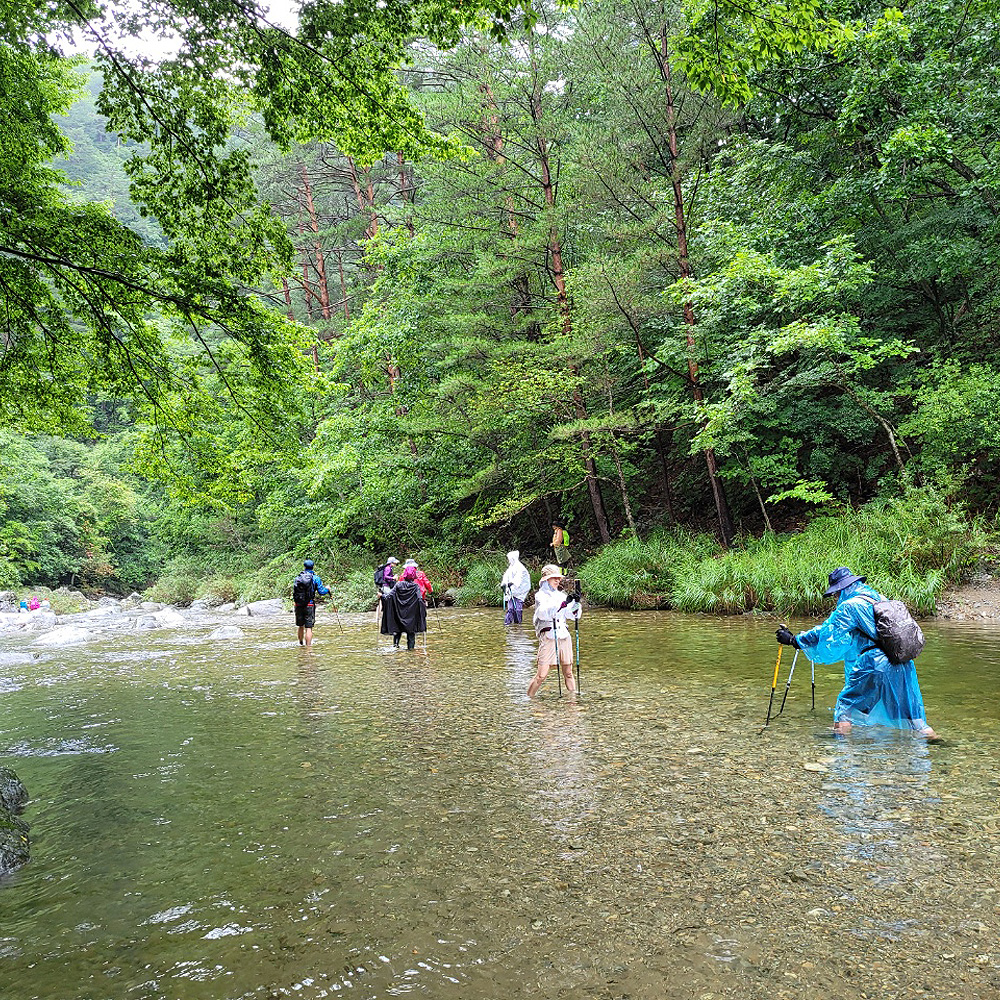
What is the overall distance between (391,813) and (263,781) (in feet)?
4.82

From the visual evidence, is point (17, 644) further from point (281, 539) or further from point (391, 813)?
point (391, 813)

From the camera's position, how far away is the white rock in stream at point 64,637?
16938mm

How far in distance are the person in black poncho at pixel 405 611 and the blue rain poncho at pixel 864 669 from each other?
812 centimetres

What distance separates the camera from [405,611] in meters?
13.2

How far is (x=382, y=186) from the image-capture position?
35.0m

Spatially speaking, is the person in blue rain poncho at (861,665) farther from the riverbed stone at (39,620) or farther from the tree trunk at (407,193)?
the riverbed stone at (39,620)

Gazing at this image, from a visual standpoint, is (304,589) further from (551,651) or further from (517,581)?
(551,651)

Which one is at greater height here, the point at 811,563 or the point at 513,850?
the point at 811,563

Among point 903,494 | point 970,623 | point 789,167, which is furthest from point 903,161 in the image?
point 970,623

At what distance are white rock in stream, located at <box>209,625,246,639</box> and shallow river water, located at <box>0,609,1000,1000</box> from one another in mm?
8398

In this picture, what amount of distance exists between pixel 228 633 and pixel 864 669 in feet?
51.2

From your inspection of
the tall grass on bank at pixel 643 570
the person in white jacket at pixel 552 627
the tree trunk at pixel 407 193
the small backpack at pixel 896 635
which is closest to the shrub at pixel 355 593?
the tall grass on bank at pixel 643 570

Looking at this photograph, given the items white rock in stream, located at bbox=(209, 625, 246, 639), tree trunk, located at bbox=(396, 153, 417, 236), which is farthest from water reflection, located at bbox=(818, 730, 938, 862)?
tree trunk, located at bbox=(396, 153, 417, 236)

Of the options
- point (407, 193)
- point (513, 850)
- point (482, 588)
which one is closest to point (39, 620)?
point (482, 588)
